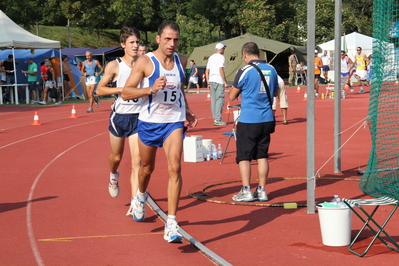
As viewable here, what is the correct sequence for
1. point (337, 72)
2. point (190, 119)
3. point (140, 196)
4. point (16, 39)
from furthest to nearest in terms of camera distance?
point (16, 39)
point (337, 72)
point (140, 196)
point (190, 119)

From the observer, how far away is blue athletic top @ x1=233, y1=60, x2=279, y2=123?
7855 millimetres

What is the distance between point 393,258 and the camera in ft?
17.6

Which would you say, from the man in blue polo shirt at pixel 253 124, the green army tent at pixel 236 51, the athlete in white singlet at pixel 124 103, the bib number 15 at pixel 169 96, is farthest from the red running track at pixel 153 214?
the green army tent at pixel 236 51

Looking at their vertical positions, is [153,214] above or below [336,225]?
below

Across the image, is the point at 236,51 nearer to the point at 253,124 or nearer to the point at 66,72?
the point at 66,72

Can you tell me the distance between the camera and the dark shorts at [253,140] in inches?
310

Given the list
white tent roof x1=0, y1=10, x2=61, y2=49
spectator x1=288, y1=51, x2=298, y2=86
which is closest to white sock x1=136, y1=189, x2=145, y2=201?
white tent roof x1=0, y1=10, x2=61, y2=49

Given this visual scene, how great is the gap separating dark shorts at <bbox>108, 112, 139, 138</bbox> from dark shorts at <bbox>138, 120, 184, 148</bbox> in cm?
107

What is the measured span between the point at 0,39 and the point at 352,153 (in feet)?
61.4

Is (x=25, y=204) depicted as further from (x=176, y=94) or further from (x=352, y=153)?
(x=352, y=153)

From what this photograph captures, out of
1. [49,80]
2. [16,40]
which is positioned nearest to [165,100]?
[16,40]

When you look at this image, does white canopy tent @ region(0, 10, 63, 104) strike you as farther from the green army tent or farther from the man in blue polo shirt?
the man in blue polo shirt

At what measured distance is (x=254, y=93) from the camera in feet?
25.7

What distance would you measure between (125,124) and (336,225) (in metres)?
2.96
